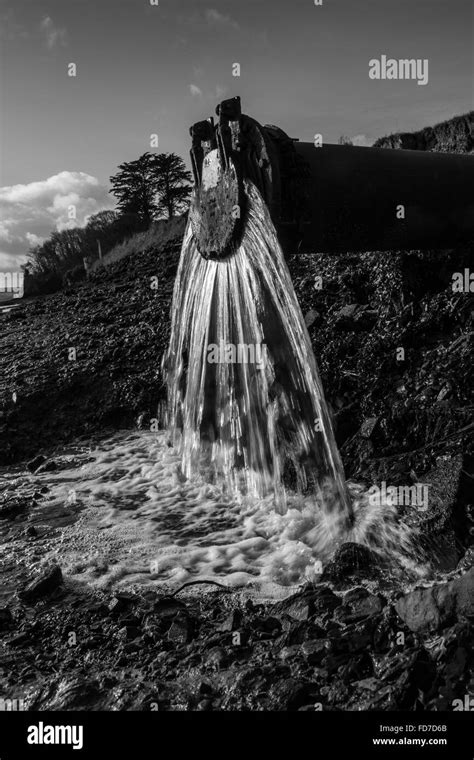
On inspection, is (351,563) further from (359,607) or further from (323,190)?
(323,190)

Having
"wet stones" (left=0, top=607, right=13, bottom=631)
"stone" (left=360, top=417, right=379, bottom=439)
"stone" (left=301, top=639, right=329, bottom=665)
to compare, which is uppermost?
"stone" (left=360, top=417, right=379, bottom=439)

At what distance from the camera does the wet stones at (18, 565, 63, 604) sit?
4.57 metres

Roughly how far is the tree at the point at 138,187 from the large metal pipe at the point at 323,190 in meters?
27.6

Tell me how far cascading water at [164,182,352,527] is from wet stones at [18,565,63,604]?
212cm

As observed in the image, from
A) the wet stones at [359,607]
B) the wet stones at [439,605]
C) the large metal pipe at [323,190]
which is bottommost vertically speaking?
the wet stones at [359,607]

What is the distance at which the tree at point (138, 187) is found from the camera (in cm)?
3288

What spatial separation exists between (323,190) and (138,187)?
2996 centimetres

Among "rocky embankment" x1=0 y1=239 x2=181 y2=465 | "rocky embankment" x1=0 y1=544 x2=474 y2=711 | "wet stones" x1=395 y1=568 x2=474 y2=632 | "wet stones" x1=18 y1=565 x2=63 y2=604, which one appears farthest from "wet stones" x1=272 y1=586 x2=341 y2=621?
"rocky embankment" x1=0 y1=239 x2=181 y2=465

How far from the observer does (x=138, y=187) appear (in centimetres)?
3350

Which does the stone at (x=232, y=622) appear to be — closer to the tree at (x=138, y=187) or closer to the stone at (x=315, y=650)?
the stone at (x=315, y=650)

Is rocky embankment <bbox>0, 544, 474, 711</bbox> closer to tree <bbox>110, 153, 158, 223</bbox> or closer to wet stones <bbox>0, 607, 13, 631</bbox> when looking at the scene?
wet stones <bbox>0, 607, 13, 631</bbox>

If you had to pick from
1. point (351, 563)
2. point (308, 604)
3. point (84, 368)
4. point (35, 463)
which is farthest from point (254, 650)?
point (84, 368)

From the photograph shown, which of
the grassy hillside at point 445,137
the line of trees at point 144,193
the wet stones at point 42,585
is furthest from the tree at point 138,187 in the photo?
the wet stones at point 42,585

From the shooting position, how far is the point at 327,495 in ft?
18.9
